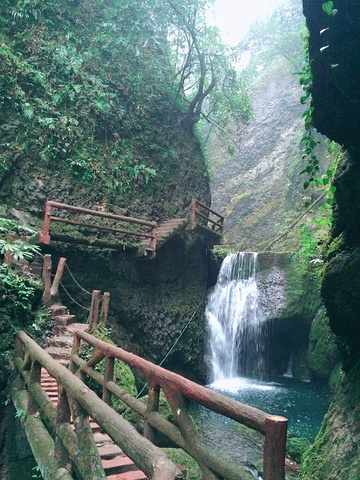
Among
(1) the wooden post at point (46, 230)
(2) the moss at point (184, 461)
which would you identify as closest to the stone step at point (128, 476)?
(2) the moss at point (184, 461)

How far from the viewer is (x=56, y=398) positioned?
15.1 ft

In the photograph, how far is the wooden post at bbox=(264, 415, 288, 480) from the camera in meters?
1.77

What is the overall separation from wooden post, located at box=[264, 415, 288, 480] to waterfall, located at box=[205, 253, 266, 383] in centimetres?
1324

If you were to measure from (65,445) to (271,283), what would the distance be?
47.0 feet

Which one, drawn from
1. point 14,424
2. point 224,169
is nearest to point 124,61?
point 14,424

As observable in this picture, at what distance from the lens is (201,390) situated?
2.28 meters

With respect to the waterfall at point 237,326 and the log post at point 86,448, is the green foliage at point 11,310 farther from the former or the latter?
the waterfall at point 237,326

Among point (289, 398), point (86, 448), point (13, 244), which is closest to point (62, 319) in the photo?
point (13, 244)

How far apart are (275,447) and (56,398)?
368 centimetres

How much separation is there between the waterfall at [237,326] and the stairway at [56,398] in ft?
29.1

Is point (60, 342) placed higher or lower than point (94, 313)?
lower

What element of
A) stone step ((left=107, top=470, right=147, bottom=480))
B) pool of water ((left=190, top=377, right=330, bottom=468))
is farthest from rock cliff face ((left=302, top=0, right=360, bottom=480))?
pool of water ((left=190, top=377, right=330, bottom=468))

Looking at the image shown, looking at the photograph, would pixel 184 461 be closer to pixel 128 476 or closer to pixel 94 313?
pixel 128 476

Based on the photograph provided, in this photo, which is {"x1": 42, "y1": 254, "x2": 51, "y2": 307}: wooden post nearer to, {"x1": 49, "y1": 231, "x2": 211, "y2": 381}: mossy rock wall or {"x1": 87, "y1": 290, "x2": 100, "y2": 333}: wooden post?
{"x1": 87, "y1": 290, "x2": 100, "y2": 333}: wooden post
